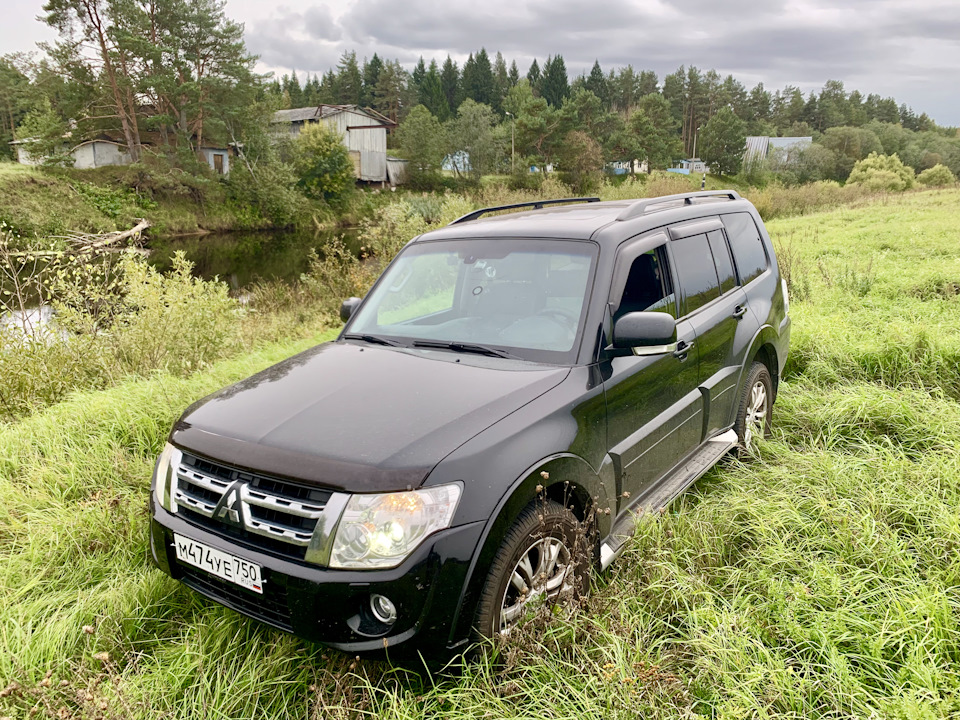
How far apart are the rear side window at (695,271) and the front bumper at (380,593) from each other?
2257mm

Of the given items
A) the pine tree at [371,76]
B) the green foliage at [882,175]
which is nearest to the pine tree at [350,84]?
the pine tree at [371,76]

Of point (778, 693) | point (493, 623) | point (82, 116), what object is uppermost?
point (82, 116)

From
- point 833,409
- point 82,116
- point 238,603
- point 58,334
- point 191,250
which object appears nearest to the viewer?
point 238,603

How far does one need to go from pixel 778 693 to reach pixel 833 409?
3125 millimetres

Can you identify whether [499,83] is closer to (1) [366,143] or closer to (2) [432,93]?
(2) [432,93]

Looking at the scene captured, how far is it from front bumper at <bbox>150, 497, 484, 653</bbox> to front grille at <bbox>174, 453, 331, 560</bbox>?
0.08 m

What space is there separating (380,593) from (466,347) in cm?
140

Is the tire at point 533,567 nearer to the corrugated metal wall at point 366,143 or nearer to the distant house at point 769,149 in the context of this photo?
the corrugated metal wall at point 366,143

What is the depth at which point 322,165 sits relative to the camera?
1813 inches

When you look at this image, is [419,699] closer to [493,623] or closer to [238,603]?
[493,623]

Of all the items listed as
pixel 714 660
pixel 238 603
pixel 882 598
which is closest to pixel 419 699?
pixel 238 603

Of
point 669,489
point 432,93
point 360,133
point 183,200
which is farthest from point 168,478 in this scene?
point 432,93

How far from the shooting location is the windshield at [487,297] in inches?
126

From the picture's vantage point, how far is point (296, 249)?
3170 centimetres
